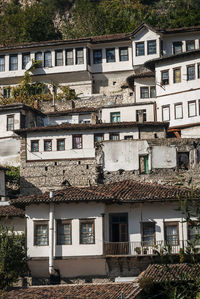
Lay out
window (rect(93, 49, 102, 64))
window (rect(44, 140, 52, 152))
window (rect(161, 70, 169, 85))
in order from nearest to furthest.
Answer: window (rect(44, 140, 52, 152))
window (rect(161, 70, 169, 85))
window (rect(93, 49, 102, 64))

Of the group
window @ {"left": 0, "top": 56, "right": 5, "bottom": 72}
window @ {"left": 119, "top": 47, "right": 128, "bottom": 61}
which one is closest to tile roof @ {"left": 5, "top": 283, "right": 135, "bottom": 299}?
window @ {"left": 119, "top": 47, "right": 128, "bottom": 61}

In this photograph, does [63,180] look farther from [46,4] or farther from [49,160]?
[46,4]

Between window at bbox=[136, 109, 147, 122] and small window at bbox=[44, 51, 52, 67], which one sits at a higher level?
small window at bbox=[44, 51, 52, 67]

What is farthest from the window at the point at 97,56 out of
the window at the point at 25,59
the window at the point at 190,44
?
the window at the point at 190,44

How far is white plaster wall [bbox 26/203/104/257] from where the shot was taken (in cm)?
3102

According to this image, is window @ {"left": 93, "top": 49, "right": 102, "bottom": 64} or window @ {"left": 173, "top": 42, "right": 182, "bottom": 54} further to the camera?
window @ {"left": 93, "top": 49, "right": 102, "bottom": 64}

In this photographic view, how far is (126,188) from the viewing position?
109 feet

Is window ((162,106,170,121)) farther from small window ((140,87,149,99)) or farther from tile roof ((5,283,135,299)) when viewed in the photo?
tile roof ((5,283,135,299))

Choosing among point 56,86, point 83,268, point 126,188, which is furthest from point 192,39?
point 83,268

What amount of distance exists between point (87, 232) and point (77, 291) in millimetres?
4949

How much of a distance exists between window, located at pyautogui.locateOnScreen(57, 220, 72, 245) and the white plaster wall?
196 millimetres

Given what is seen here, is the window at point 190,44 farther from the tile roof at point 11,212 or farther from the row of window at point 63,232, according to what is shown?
the row of window at point 63,232

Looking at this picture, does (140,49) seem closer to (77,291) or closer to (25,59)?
(25,59)

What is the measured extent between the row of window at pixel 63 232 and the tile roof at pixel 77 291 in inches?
146
